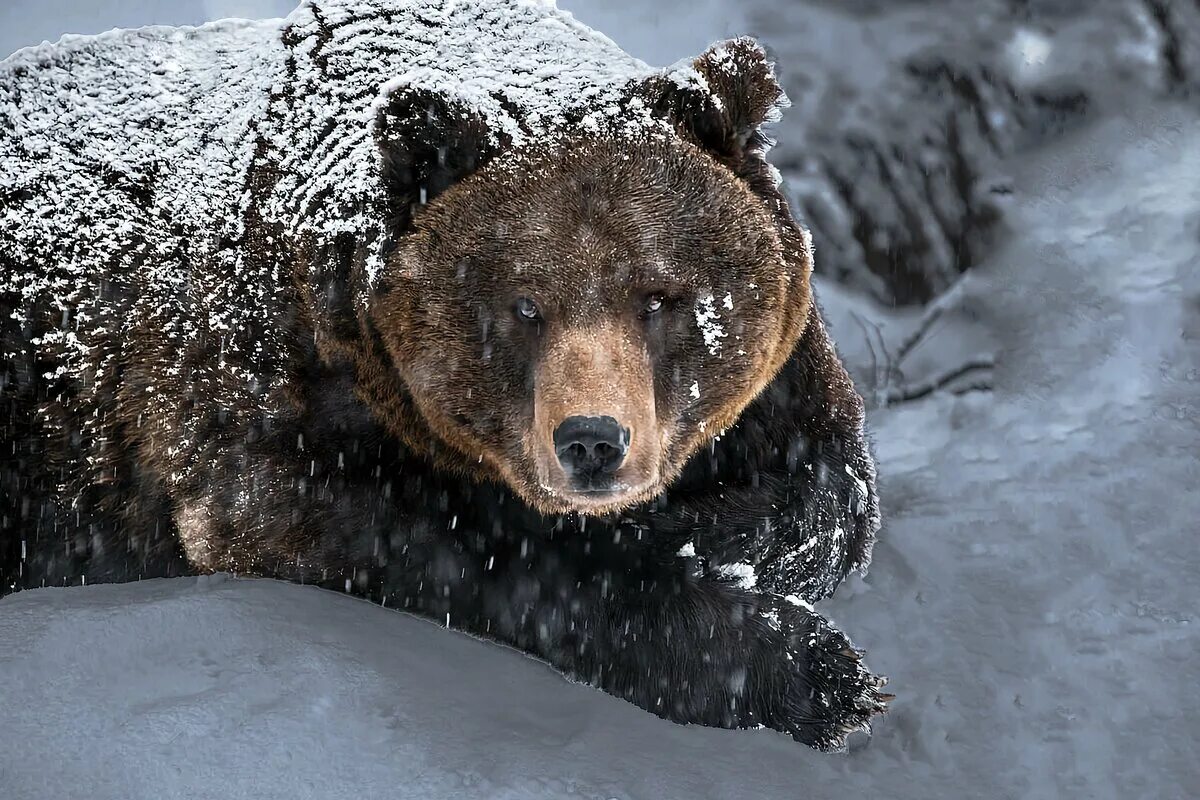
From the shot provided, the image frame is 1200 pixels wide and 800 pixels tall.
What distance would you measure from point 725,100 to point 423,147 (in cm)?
95

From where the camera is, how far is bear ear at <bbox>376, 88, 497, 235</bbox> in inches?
152

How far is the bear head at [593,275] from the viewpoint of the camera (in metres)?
3.69

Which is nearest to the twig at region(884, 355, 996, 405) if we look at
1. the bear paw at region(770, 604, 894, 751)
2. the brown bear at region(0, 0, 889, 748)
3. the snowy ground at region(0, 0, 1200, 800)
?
the snowy ground at region(0, 0, 1200, 800)

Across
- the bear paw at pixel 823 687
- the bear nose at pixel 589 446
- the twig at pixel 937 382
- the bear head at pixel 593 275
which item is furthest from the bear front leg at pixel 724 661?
the twig at pixel 937 382

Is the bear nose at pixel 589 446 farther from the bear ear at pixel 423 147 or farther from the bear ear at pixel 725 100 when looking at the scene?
the bear ear at pixel 725 100

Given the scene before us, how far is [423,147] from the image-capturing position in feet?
12.7

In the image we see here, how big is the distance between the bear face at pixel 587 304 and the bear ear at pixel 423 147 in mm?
52

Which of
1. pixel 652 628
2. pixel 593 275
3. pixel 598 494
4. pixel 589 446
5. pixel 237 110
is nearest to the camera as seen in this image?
pixel 589 446

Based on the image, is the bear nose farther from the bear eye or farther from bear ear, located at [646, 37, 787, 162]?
bear ear, located at [646, 37, 787, 162]

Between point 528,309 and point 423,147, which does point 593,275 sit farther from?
point 423,147

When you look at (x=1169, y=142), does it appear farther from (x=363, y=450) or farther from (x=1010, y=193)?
(x=363, y=450)

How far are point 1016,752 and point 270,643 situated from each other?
2.21 meters

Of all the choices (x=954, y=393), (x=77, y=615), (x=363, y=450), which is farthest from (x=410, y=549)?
(x=954, y=393)

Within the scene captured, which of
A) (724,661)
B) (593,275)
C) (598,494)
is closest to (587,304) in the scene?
(593,275)
